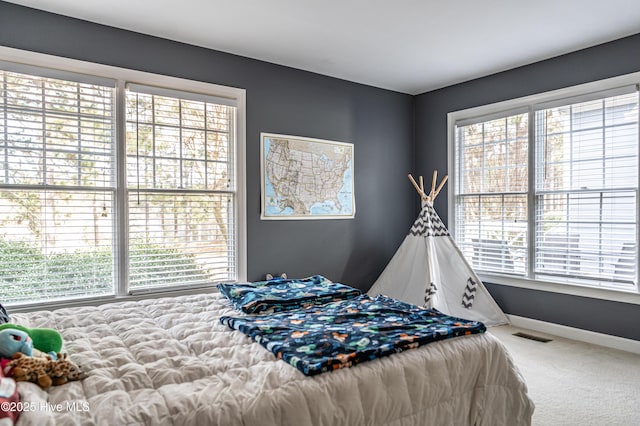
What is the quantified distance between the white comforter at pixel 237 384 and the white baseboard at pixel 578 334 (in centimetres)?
224

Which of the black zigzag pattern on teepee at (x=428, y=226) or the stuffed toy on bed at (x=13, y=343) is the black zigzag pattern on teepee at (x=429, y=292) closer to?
the black zigzag pattern on teepee at (x=428, y=226)

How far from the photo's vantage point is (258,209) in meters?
4.04

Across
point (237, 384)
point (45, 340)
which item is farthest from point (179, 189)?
point (237, 384)

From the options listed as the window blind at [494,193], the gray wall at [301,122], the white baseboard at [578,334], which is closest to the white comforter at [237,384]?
the gray wall at [301,122]

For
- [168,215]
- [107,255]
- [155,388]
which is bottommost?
[155,388]

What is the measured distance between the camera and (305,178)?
4.32m

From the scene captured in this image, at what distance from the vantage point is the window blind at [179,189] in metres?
3.43

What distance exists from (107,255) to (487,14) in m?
3.39

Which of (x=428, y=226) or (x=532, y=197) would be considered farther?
(x=428, y=226)

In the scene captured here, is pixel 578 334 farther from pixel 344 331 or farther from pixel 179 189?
pixel 179 189

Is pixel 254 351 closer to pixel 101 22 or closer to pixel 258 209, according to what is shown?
pixel 258 209

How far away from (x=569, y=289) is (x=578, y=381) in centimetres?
122

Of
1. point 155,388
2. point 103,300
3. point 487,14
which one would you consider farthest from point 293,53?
point 155,388

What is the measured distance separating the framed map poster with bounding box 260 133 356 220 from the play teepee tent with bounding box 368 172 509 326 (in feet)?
2.52
